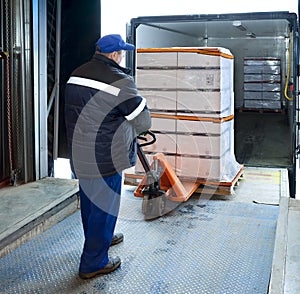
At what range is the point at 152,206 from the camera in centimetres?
464

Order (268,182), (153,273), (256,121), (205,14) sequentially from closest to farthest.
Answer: (153,273), (268,182), (205,14), (256,121)

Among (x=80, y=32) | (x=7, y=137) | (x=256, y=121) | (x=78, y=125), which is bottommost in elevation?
(x=256, y=121)

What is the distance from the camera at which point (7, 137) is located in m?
5.27

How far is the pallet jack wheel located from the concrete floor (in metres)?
0.78

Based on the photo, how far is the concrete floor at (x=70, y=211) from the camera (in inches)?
117

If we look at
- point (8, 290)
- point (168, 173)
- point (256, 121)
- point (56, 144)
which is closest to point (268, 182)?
point (168, 173)

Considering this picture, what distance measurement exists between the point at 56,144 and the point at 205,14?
3032 millimetres

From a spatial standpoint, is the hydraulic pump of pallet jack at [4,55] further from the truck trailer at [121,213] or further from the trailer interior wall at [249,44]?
the trailer interior wall at [249,44]

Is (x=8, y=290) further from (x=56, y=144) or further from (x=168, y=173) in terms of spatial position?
(x=56, y=144)

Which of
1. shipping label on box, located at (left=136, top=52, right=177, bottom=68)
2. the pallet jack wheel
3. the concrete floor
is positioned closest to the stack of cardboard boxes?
shipping label on box, located at (left=136, top=52, right=177, bottom=68)

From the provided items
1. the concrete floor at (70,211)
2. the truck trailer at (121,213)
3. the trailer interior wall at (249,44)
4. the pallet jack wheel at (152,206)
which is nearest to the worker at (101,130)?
the truck trailer at (121,213)

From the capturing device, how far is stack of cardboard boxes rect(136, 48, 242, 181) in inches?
200

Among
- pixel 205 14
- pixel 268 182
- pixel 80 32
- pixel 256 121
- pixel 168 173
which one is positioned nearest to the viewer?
pixel 168 173

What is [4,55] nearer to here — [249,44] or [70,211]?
[70,211]
